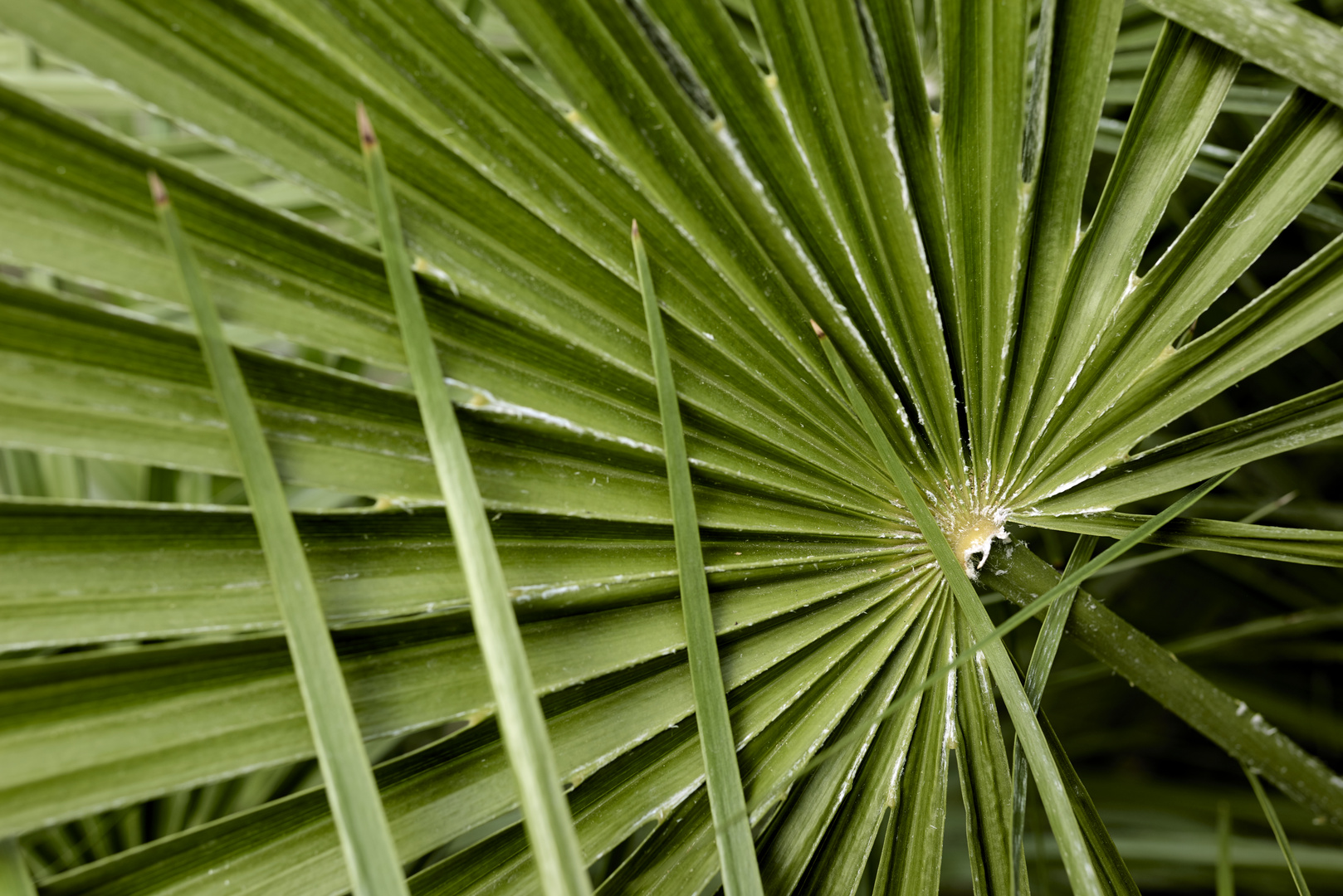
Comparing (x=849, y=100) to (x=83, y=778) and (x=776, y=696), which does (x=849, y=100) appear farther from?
(x=83, y=778)

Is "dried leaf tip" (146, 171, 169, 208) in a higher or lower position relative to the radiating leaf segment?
higher

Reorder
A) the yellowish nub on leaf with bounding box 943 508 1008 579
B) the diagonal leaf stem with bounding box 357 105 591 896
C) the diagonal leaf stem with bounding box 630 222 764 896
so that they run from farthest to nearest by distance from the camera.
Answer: the yellowish nub on leaf with bounding box 943 508 1008 579 < the diagonal leaf stem with bounding box 630 222 764 896 < the diagonal leaf stem with bounding box 357 105 591 896

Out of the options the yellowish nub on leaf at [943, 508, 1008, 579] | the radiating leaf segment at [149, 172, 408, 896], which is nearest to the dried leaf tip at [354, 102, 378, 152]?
the radiating leaf segment at [149, 172, 408, 896]

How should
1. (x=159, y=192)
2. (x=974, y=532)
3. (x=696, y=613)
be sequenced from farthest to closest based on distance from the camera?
(x=974, y=532) < (x=696, y=613) < (x=159, y=192)

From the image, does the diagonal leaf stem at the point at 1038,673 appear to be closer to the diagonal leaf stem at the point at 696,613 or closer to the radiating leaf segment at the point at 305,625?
the diagonal leaf stem at the point at 696,613

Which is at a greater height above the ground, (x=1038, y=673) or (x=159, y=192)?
(x=159, y=192)

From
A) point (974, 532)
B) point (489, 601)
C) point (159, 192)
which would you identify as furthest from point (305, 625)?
point (974, 532)

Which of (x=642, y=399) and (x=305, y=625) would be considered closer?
(x=305, y=625)

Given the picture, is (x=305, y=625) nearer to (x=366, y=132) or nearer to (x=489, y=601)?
(x=489, y=601)

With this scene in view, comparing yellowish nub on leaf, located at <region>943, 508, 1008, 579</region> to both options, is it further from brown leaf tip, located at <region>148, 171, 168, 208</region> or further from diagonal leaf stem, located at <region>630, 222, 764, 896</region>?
brown leaf tip, located at <region>148, 171, 168, 208</region>

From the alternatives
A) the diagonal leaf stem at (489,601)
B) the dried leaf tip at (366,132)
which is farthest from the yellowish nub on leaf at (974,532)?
the dried leaf tip at (366,132)

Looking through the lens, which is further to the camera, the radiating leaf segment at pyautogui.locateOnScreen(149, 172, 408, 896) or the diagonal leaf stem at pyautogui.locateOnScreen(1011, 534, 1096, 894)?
the diagonal leaf stem at pyautogui.locateOnScreen(1011, 534, 1096, 894)
